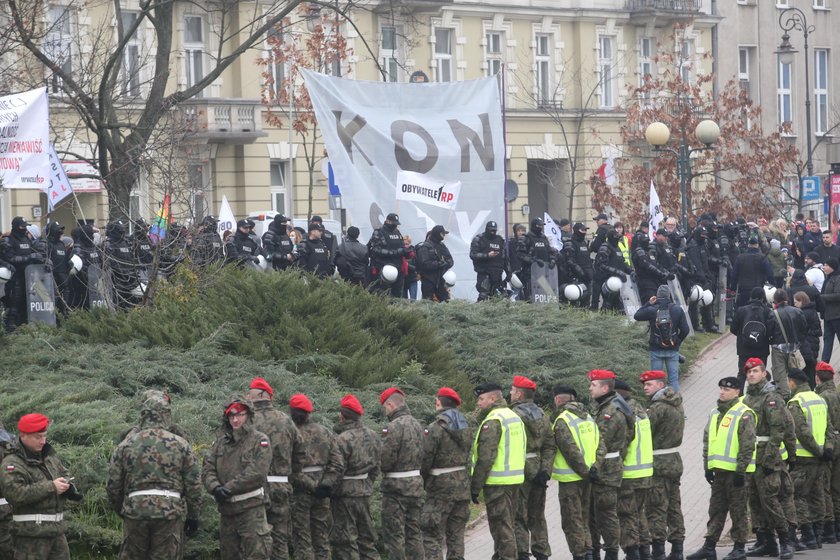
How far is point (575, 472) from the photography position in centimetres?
1393

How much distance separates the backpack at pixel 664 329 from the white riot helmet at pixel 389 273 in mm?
5130

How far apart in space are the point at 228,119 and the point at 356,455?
32454 millimetres

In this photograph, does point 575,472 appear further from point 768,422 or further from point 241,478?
point 241,478

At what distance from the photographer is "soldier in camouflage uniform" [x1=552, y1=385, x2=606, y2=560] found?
546 inches

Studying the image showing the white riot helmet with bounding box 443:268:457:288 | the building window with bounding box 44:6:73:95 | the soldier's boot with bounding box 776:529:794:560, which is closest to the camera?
the soldier's boot with bounding box 776:529:794:560

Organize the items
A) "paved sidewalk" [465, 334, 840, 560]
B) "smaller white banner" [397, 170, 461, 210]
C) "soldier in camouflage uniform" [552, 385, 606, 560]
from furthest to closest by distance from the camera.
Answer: "smaller white banner" [397, 170, 461, 210] → "paved sidewalk" [465, 334, 840, 560] → "soldier in camouflage uniform" [552, 385, 606, 560]

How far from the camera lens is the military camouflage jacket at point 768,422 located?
48.3 feet

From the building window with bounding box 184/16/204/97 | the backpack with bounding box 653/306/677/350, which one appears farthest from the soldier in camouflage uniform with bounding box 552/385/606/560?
the building window with bounding box 184/16/204/97

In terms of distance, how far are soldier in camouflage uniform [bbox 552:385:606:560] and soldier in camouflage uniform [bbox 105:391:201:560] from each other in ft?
11.5

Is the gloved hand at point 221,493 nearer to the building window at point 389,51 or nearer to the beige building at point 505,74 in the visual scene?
the beige building at point 505,74

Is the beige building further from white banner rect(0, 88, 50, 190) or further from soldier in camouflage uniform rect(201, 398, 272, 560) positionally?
soldier in camouflage uniform rect(201, 398, 272, 560)

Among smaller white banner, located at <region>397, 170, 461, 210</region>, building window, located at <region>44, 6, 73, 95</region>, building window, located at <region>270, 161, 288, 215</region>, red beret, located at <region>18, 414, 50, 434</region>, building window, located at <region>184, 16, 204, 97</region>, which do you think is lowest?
red beret, located at <region>18, 414, 50, 434</region>

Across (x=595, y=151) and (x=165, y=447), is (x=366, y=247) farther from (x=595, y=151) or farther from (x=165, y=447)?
(x=595, y=151)

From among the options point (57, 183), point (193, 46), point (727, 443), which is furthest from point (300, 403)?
point (193, 46)
